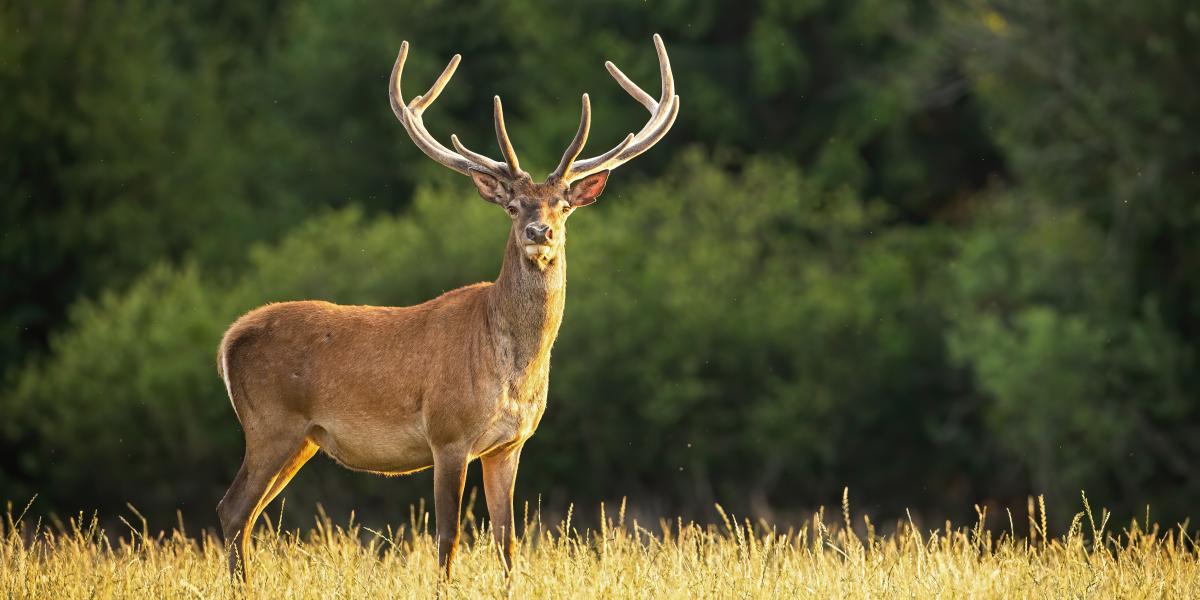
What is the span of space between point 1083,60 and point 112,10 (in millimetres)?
16409

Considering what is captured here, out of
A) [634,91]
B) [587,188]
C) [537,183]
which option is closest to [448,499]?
[537,183]

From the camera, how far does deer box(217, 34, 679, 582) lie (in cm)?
804

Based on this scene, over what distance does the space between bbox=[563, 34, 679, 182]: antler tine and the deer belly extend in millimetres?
1307

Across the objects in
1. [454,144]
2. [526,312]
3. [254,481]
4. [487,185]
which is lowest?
[254,481]

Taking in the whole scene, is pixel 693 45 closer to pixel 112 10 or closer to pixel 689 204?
pixel 689 204

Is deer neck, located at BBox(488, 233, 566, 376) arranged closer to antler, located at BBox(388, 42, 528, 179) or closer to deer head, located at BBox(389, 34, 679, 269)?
Result: deer head, located at BBox(389, 34, 679, 269)

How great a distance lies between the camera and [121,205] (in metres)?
30.8

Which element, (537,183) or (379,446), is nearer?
(537,183)

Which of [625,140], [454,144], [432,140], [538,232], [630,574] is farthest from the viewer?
[432,140]

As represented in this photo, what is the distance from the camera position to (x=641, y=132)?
28.9 ft

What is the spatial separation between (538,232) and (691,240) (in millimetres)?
21365

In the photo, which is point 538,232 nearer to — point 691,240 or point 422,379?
point 422,379

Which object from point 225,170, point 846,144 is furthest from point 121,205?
point 846,144

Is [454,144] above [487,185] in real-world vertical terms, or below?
above
